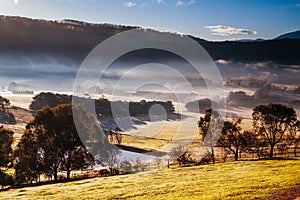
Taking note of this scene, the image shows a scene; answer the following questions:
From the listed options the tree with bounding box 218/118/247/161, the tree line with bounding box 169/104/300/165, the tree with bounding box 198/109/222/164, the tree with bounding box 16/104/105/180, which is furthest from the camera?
the tree with bounding box 198/109/222/164

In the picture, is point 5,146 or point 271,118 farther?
point 271,118

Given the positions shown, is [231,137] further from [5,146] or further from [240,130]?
[5,146]

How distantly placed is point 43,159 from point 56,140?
4.82 m

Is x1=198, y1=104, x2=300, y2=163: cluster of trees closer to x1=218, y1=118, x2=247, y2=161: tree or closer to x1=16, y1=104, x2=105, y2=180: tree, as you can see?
x1=218, y1=118, x2=247, y2=161: tree

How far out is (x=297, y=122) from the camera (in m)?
99.7

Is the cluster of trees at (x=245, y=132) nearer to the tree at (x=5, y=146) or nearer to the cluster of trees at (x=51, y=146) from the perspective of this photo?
the cluster of trees at (x=51, y=146)

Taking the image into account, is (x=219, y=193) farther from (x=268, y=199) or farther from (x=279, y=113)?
(x=279, y=113)

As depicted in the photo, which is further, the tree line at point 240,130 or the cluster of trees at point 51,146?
the tree line at point 240,130

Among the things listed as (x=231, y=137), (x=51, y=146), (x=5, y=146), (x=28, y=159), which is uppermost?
(x=5, y=146)

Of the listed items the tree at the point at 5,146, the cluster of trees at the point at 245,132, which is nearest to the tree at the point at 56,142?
the tree at the point at 5,146

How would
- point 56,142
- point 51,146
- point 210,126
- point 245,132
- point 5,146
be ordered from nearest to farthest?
1. point 5,146
2. point 51,146
3. point 56,142
4. point 210,126
5. point 245,132

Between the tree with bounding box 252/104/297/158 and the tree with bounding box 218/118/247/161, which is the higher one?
the tree with bounding box 252/104/297/158

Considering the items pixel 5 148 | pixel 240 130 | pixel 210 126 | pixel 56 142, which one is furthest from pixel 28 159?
pixel 240 130


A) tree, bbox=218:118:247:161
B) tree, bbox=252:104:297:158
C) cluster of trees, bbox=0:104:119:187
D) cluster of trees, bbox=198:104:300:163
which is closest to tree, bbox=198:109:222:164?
cluster of trees, bbox=198:104:300:163
